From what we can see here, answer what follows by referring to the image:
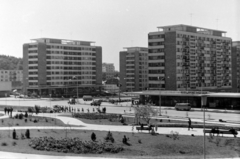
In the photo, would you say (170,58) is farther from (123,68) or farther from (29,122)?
(29,122)

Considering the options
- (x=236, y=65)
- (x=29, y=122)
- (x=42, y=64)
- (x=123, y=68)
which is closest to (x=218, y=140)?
(x=29, y=122)

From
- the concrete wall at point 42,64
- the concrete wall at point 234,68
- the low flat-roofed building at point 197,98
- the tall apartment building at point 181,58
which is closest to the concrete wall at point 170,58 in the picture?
the tall apartment building at point 181,58

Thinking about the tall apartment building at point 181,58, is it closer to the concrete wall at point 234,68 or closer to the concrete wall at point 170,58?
the concrete wall at point 170,58

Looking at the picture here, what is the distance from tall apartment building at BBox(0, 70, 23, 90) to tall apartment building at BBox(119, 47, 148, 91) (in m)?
55.9

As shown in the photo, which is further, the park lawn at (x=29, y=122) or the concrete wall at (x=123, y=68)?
the concrete wall at (x=123, y=68)

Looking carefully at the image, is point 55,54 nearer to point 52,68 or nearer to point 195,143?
point 52,68

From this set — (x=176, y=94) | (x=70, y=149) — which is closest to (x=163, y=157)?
(x=70, y=149)

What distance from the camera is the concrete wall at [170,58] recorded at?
9612 centimetres

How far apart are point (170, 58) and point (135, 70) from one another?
49828 mm

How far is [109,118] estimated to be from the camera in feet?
165

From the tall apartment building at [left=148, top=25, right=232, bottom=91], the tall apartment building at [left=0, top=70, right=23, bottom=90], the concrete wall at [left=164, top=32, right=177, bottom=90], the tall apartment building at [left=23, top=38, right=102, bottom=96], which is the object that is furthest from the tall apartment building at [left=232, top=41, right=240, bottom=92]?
the tall apartment building at [left=0, top=70, right=23, bottom=90]

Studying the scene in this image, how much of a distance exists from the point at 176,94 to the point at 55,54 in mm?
67231

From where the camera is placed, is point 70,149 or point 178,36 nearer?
point 70,149

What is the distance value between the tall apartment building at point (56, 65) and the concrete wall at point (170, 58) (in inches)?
1501
